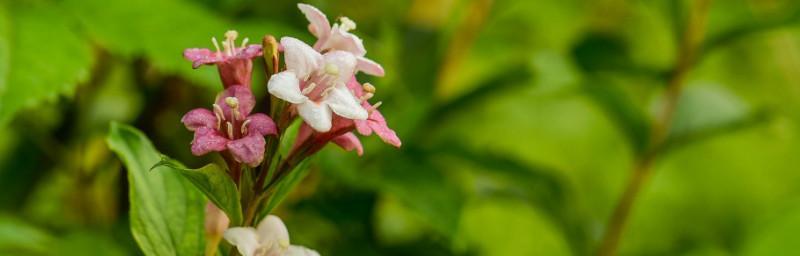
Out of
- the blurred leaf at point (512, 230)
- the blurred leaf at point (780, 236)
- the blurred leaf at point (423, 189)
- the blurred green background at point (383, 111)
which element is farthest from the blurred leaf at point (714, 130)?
→ the blurred leaf at point (512, 230)

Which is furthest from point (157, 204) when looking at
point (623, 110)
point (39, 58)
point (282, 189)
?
point (623, 110)

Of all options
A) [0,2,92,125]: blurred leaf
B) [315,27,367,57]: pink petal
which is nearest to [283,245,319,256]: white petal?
[315,27,367,57]: pink petal

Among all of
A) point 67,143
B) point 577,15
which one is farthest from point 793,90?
point 67,143

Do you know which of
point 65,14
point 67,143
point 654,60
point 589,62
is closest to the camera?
point 65,14

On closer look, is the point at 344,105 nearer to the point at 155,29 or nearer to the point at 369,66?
the point at 369,66

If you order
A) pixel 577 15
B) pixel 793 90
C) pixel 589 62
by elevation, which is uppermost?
pixel 589 62

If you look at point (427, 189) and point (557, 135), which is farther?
point (557, 135)

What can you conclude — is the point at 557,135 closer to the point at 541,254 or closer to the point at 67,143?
the point at 541,254

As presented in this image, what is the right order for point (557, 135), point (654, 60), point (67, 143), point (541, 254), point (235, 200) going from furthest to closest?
point (654, 60) → point (557, 135) → point (541, 254) → point (67, 143) → point (235, 200)
